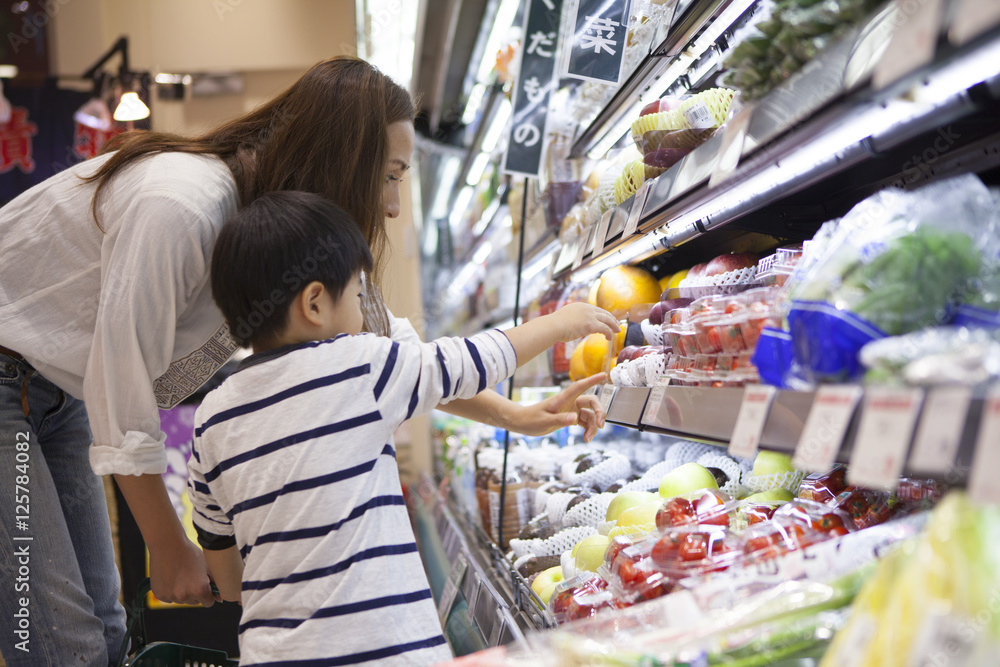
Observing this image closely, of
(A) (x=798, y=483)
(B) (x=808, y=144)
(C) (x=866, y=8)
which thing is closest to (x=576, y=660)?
(B) (x=808, y=144)

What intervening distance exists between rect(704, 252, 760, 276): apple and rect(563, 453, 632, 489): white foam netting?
78 centimetres

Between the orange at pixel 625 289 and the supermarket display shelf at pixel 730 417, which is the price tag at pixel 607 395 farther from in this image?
the orange at pixel 625 289

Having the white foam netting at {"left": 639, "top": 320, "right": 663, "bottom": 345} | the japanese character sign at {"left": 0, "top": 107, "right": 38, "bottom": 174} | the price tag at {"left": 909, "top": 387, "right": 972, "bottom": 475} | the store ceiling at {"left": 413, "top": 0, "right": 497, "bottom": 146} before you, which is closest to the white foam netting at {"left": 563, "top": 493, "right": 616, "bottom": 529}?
the white foam netting at {"left": 639, "top": 320, "right": 663, "bottom": 345}

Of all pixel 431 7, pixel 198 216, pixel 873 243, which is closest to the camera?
pixel 873 243

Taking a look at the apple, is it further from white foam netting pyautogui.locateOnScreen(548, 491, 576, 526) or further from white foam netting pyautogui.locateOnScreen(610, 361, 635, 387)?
white foam netting pyautogui.locateOnScreen(548, 491, 576, 526)

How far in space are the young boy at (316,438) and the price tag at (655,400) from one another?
0.87 feet

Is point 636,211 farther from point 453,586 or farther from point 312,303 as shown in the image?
point 453,586

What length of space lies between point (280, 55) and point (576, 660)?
18.2 ft

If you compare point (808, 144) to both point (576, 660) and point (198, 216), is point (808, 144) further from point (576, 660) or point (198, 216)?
point (198, 216)

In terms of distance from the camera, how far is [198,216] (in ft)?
4.48

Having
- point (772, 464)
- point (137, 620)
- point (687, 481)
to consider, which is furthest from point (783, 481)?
point (137, 620)

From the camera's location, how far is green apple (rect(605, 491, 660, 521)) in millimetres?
1794

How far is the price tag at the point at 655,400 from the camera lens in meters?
1.29

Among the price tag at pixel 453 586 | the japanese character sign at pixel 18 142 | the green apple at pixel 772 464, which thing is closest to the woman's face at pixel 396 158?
the green apple at pixel 772 464
